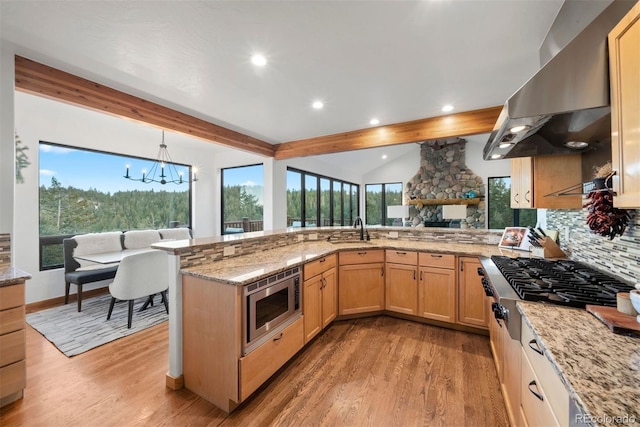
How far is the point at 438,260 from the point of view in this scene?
2.79 metres

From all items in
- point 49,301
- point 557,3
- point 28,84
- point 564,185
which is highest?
point 557,3

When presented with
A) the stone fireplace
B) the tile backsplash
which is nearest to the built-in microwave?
the tile backsplash

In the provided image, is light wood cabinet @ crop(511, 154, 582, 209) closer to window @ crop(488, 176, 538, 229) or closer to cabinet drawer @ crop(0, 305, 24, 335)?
cabinet drawer @ crop(0, 305, 24, 335)

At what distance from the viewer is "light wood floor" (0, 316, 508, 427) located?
1.64 meters

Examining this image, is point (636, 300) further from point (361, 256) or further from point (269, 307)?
point (361, 256)

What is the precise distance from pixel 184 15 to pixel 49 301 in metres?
4.36

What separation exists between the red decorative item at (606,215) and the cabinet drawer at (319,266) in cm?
198

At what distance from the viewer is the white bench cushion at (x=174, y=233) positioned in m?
4.79

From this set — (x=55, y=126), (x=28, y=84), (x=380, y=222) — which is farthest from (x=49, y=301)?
(x=380, y=222)

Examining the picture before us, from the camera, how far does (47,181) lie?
12.3 ft

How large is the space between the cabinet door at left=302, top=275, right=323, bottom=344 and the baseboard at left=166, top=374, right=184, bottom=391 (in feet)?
3.32

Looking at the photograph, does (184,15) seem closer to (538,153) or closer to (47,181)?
(538,153)

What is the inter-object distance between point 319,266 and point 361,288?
0.78 meters

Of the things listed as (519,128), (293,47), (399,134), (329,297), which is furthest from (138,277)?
(399,134)
